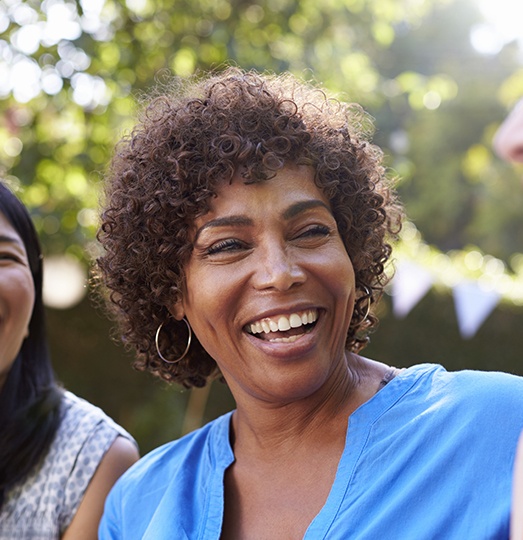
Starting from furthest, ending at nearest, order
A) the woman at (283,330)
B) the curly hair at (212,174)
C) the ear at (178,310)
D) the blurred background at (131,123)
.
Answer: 1. the blurred background at (131,123)
2. the ear at (178,310)
3. the curly hair at (212,174)
4. the woman at (283,330)

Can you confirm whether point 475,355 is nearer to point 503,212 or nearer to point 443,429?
point 443,429

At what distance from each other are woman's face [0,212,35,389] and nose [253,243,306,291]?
1072 mm

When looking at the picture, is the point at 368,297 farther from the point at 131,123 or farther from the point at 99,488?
the point at 131,123

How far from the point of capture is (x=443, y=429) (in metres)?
1.91

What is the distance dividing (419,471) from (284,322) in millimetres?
496

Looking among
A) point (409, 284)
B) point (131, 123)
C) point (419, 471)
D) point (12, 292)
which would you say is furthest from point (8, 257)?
point (409, 284)

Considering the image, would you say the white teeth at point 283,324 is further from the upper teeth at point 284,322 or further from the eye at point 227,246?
the eye at point 227,246

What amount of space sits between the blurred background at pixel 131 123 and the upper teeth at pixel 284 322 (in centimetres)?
89

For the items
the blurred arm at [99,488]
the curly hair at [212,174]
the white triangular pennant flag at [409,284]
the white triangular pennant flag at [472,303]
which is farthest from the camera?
the white triangular pennant flag at [472,303]

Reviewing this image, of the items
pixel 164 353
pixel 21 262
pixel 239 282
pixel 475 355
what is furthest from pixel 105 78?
pixel 475 355

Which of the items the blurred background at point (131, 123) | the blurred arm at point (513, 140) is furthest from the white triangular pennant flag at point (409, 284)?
the blurred arm at point (513, 140)

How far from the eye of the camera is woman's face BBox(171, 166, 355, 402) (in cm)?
207

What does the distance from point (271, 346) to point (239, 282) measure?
19 centimetres

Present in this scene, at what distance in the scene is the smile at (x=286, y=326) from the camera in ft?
6.79
